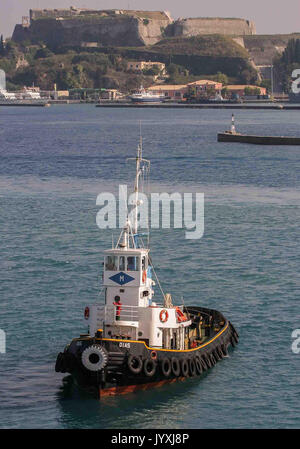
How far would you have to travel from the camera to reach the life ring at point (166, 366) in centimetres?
3300

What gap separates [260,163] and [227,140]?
37.7 meters

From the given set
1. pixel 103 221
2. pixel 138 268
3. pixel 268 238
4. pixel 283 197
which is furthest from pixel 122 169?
pixel 138 268

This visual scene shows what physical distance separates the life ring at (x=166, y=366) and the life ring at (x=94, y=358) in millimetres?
2150

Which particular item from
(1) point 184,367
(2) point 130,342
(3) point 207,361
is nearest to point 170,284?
(3) point 207,361

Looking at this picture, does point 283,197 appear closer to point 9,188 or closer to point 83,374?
point 9,188

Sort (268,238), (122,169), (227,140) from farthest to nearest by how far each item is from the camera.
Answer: (227,140) < (122,169) < (268,238)

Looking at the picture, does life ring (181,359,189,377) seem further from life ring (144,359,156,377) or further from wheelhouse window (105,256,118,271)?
wheelhouse window (105,256,118,271)

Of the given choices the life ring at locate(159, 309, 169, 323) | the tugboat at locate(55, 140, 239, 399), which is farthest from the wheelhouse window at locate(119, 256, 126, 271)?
the life ring at locate(159, 309, 169, 323)

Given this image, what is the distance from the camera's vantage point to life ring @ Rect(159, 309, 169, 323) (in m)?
34.1

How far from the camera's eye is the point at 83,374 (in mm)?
32531

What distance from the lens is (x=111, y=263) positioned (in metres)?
34.4

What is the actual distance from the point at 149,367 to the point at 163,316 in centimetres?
221

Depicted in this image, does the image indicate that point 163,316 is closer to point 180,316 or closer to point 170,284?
point 180,316

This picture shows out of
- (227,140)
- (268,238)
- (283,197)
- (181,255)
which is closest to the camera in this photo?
(181,255)
